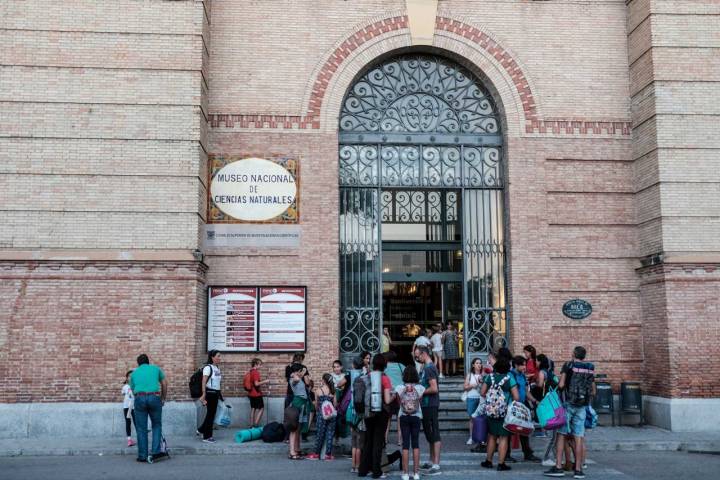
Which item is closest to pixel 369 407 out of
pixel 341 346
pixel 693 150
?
pixel 341 346

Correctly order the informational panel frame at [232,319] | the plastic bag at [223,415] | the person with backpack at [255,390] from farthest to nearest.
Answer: the informational panel frame at [232,319] → the person with backpack at [255,390] → the plastic bag at [223,415]

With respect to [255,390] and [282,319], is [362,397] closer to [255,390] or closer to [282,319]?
[255,390]

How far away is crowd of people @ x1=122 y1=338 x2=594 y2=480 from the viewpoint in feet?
31.8

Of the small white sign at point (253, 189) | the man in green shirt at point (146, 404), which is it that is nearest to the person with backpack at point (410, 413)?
the man in green shirt at point (146, 404)

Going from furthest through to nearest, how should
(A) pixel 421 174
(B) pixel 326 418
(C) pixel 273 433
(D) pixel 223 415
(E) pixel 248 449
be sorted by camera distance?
(A) pixel 421 174, (D) pixel 223 415, (C) pixel 273 433, (E) pixel 248 449, (B) pixel 326 418

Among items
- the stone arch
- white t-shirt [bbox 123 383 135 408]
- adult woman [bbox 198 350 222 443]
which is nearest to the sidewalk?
adult woman [bbox 198 350 222 443]

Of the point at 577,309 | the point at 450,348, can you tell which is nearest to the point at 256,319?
the point at 450,348

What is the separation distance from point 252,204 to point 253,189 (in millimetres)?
308

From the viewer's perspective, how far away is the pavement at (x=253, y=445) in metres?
11.6

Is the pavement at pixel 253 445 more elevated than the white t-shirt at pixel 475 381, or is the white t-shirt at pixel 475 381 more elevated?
the white t-shirt at pixel 475 381

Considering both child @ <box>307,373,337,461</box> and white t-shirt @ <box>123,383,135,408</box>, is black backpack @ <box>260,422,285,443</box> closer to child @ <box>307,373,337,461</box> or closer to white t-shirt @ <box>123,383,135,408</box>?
child @ <box>307,373,337,461</box>

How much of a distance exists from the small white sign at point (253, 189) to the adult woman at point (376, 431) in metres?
5.93

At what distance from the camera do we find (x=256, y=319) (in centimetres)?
1453

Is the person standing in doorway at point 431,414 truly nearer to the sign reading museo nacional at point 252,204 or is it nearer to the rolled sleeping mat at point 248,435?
the rolled sleeping mat at point 248,435
